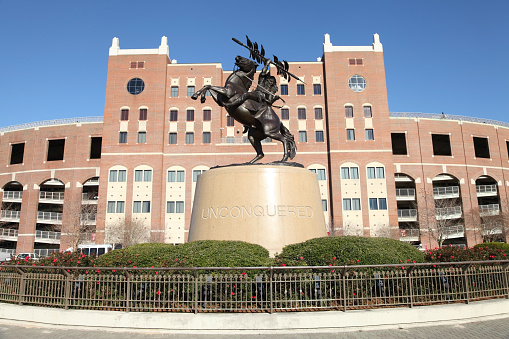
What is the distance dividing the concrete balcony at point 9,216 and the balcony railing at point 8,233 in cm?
137

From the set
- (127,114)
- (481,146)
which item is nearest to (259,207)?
(127,114)

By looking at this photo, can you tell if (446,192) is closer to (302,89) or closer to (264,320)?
(302,89)

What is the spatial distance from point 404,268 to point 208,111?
4531cm

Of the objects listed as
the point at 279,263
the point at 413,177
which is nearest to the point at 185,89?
the point at 413,177

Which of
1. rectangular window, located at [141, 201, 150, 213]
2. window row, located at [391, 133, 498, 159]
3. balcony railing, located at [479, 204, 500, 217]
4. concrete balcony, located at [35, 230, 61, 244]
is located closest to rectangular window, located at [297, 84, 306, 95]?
window row, located at [391, 133, 498, 159]

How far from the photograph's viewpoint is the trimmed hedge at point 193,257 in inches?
330

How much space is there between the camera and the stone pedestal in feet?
39.5

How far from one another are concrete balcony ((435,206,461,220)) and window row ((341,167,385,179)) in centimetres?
882

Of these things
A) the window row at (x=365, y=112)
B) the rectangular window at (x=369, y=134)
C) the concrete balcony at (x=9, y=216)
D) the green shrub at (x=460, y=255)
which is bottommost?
the green shrub at (x=460, y=255)

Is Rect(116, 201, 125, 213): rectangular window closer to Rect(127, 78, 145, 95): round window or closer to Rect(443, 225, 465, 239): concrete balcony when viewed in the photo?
Rect(127, 78, 145, 95): round window

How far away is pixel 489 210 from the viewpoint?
51.7 metres

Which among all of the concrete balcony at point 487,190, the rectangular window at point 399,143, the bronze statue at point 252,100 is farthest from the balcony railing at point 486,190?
the bronze statue at point 252,100

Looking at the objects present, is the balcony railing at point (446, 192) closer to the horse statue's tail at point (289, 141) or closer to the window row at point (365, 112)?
the window row at point (365, 112)

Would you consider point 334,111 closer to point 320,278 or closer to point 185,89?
point 185,89
